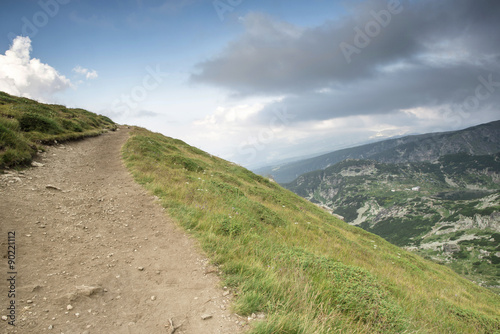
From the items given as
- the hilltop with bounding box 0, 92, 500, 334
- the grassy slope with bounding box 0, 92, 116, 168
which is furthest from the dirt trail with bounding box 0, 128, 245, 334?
→ the grassy slope with bounding box 0, 92, 116, 168

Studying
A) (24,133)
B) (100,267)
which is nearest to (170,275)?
(100,267)

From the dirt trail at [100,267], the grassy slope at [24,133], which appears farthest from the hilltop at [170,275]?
the grassy slope at [24,133]

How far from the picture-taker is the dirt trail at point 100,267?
4.11m

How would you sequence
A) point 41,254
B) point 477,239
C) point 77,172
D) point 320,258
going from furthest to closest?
point 477,239 < point 77,172 < point 320,258 < point 41,254

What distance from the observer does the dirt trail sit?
411 cm

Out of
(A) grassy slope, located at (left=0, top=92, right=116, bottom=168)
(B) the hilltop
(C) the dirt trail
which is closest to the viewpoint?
(C) the dirt trail

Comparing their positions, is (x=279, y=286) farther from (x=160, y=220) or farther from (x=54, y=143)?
(x=54, y=143)

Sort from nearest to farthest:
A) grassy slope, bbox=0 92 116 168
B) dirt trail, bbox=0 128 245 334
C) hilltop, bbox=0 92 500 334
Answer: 1. dirt trail, bbox=0 128 245 334
2. hilltop, bbox=0 92 500 334
3. grassy slope, bbox=0 92 116 168

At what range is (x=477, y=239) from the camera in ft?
627

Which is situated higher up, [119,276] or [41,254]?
[41,254]

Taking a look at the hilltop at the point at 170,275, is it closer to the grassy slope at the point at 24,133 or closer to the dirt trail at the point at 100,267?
the dirt trail at the point at 100,267

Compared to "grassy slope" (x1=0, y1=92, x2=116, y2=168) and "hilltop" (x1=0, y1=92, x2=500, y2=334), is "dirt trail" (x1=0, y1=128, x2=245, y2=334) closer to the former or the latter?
"hilltop" (x1=0, y1=92, x2=500, y2=334)

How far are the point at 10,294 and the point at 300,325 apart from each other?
5876mm

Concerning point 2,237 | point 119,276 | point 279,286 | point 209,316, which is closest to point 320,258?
point 279,286
